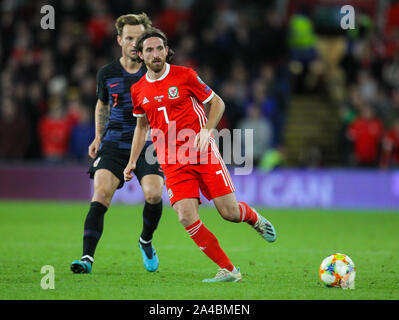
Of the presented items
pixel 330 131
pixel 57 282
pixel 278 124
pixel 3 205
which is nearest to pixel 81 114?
pixel 3 205

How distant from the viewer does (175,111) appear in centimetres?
713

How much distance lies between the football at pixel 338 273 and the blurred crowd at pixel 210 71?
35.1 feet

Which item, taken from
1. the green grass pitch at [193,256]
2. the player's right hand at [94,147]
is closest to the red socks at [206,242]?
the green grass pitch at [193,256]

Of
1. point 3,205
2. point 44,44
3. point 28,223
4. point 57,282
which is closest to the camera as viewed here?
point 57,282

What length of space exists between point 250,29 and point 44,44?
17.4 feet

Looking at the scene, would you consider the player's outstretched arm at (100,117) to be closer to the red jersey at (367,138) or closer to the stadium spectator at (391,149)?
the red jersey at (367,138)

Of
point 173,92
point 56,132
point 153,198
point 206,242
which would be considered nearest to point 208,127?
point 173,92

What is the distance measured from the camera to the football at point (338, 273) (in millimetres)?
6645

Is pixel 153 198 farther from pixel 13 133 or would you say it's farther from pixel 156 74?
pixel 13 133

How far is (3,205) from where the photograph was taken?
1659cm

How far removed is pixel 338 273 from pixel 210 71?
40.9 feet

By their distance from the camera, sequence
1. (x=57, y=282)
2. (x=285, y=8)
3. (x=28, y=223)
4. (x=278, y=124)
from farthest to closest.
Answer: (x=285, y=8) < (x=278, y=124) < (x=28, y=223) < (x=57, y=282)

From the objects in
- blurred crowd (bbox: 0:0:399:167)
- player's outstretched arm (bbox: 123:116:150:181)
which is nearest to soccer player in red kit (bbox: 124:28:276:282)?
player's outstretched arm (bbox: 123:116:150:181)

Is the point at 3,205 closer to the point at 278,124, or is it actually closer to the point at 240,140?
the point at 240,140
